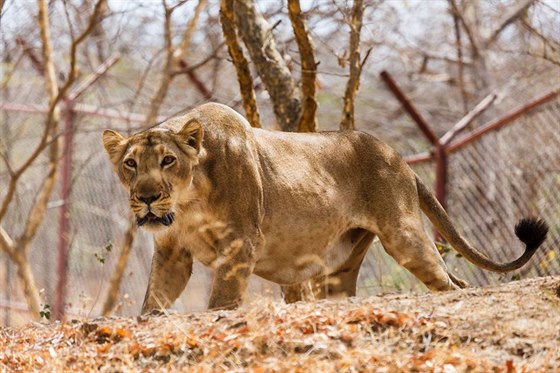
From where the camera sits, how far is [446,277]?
6.55 m

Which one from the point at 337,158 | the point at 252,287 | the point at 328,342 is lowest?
the point at 252,287

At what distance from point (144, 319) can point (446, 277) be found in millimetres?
2196

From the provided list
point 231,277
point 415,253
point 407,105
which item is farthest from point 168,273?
point 407,105

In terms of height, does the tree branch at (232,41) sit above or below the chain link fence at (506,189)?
above

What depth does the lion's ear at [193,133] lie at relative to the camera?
5.69m

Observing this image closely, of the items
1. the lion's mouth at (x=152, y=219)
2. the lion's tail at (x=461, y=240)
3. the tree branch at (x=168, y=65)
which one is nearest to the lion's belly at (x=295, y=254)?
the lion's tail at (x=461, y=240)

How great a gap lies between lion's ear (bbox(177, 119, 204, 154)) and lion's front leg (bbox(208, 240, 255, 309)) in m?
0.53

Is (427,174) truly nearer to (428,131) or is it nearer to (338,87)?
(428,131)

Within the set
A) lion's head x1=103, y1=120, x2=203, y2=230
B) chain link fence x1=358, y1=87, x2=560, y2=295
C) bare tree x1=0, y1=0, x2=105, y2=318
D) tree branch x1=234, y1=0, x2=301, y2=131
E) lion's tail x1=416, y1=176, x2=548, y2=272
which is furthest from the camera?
bare tree x1=0, y1=0, x2=105, y2=318

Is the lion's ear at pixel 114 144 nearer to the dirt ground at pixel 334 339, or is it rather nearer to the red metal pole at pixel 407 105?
the dirt ground at pixel 334 339

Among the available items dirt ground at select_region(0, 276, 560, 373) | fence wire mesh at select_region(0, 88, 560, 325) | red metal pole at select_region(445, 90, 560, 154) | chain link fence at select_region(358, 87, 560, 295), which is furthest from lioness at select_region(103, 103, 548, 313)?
red metal pole at select_region(445, 90, 560, 154)

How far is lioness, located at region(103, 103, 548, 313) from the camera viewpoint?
18.5 feet

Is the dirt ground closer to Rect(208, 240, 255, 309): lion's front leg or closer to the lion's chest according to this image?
Rect(208, 240, 255, 309): lion's front leg

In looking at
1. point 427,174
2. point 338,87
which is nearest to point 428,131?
point 427,174
